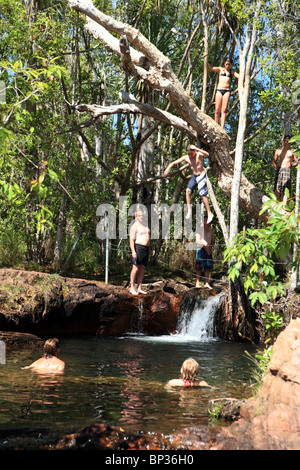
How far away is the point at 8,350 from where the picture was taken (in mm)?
9016

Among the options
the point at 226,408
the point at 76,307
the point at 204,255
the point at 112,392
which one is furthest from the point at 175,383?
the point at 204,255

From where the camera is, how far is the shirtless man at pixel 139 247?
41.3ft

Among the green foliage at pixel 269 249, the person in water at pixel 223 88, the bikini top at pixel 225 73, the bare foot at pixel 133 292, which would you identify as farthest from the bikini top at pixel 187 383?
the bikini top at pixel 225 73

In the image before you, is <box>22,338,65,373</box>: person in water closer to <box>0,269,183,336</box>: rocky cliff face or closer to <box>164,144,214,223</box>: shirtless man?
<box>0,269,183,336</box>: rocky cliff face

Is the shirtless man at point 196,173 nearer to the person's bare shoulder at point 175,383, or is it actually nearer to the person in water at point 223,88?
the person in water at point 223,88

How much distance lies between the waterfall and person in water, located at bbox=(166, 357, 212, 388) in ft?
18.3

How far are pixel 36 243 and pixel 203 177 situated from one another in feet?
17.4

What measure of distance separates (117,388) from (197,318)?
20.6 feet

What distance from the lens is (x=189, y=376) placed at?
6.57 metres

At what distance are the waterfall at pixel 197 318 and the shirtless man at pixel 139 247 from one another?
1.18 metres

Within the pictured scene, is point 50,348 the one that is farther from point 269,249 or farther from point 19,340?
point 269,249

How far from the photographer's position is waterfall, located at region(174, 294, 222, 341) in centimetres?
1247

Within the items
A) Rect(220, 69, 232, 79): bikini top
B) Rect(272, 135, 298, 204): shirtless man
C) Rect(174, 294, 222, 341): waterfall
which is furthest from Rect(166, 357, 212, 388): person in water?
Rect(220, 69, 232, 79): bikini top

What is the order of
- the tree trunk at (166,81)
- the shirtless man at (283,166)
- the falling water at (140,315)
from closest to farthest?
the tree trunk at (166,81), the falling water at (140,315), the shirtless man at (283,166)
